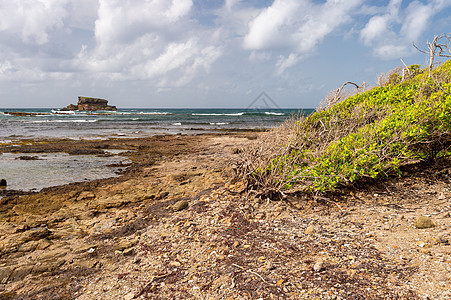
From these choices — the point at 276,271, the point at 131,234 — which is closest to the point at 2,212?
the point at 131,234

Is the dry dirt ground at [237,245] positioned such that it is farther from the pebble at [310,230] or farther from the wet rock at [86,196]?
the wet rock at [86,196]

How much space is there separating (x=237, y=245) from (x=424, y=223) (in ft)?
9.65

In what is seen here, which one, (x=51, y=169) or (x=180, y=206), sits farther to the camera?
(x=51, y=169)

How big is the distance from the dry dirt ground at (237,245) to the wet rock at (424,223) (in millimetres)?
17

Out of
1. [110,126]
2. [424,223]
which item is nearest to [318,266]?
[424,223]

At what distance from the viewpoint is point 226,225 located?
196 inches

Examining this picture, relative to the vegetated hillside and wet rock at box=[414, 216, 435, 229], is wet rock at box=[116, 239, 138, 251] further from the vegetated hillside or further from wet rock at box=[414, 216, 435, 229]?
wet rock at box=[414, 216, 435, 229]

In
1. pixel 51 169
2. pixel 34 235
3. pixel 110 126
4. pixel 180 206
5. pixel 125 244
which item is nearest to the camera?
pixel 125 244

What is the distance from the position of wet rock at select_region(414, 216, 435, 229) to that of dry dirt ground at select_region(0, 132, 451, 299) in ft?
0.05

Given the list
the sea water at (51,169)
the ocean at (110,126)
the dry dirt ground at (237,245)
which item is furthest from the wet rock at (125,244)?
the sea water at (51,169)

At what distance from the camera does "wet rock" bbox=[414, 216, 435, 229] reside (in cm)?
413

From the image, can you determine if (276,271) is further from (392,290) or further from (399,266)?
(399,266)

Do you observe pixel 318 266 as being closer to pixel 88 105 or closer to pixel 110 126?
pixel 110 126

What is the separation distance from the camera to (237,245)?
14.1ft
